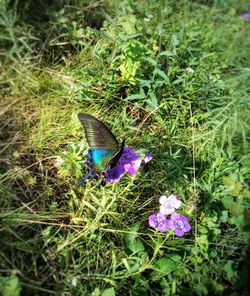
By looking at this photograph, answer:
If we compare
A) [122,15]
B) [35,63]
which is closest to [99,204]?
[35,63]

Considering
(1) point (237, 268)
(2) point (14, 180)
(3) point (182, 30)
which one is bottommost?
(1) point (237, 268)

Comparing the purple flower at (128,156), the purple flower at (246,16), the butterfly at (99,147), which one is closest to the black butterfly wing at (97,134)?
the butterfly at (99,147)

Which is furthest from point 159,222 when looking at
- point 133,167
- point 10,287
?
point 10,287

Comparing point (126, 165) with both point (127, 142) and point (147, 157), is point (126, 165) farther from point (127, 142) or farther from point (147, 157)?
point (127, 142)

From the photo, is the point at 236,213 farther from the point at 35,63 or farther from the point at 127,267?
the point at 35,63

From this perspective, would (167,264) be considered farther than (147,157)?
No

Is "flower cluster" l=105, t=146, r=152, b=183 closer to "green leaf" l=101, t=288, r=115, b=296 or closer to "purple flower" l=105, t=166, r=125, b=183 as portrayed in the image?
"purple flower" l=105, t=166, r=125, b=183
